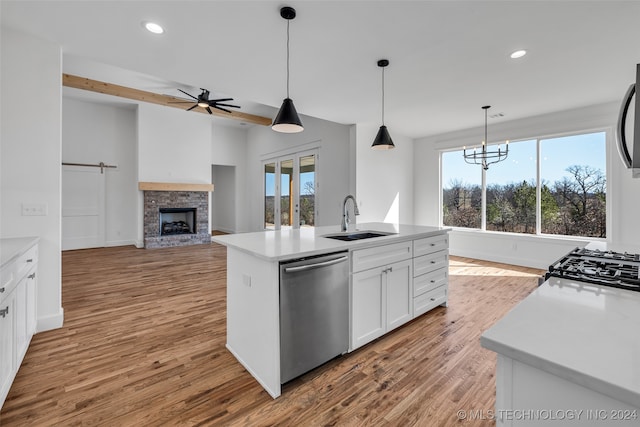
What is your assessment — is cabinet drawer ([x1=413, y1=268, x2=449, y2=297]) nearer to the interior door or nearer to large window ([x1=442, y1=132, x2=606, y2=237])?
large window ([x1=442, y1=132, x2=606, y2=237])

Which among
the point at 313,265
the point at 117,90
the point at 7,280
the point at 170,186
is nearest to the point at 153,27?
the point at 7,280

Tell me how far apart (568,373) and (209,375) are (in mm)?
2034

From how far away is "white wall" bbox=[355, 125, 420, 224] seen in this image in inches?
219

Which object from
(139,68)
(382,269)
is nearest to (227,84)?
(139,68)

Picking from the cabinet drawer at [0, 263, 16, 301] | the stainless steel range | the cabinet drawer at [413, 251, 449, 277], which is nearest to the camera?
the stainless steel range

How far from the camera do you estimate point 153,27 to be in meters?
2.38

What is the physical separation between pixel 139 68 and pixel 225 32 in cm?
130

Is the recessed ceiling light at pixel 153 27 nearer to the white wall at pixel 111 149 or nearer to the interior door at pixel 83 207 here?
the white wall at pixel 111 149

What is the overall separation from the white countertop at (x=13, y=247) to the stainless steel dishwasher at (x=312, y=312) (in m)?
1.51

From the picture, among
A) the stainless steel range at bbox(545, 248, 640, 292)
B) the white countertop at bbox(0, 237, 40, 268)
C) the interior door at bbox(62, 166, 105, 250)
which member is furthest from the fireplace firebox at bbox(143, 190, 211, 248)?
the stainless steel range at bbox(545, 248, 640, 292)

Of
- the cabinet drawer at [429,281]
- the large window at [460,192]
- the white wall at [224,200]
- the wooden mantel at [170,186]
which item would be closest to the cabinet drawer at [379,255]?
the cabinet drawer at [429,281]

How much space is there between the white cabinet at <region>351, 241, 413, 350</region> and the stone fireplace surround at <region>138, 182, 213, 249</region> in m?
6.28

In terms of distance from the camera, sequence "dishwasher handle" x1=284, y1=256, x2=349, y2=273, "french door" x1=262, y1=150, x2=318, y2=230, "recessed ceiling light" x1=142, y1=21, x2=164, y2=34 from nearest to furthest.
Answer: "dishwasher handle" x1=284, y1=256, x2=349, y2=273 < "recessed ceiling light" x1=142, y1=21, x2=164, y2=34 < "french door" x1=262, y1=150, x2=318, y2=230

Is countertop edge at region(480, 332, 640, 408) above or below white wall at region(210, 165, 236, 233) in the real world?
below
